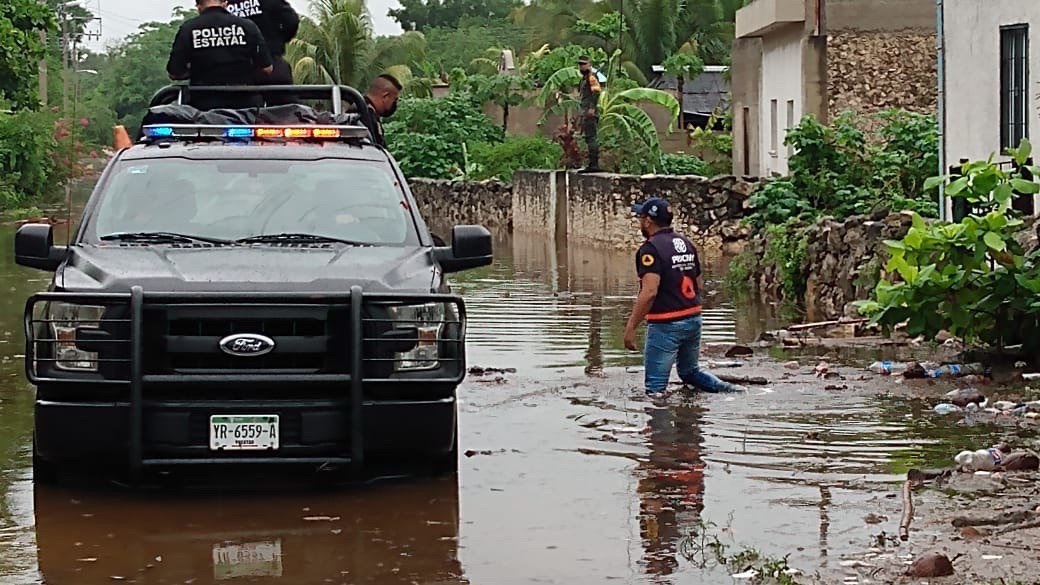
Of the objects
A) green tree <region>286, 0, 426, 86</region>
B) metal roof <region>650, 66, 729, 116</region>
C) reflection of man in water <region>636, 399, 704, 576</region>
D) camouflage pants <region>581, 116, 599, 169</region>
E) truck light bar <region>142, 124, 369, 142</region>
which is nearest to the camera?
reflection of man in water <region>636, 399, 704, 576</region>

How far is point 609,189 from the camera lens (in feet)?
109

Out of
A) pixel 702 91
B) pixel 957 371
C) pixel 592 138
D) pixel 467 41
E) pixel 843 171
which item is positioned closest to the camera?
pixel 957 371

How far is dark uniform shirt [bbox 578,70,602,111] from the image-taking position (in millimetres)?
34500

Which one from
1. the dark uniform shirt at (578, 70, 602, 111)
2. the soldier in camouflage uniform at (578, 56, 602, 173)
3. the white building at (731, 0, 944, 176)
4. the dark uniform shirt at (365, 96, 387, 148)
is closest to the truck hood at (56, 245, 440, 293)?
the dark uniform shirt at (365, 96, 387, 148)

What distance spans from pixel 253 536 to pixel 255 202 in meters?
2.15

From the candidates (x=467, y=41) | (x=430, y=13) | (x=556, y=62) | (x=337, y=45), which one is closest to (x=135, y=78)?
(x=430, y=13)

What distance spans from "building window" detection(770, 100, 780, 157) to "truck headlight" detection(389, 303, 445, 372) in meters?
26.0

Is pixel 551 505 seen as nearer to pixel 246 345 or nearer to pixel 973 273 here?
pixel 246 345

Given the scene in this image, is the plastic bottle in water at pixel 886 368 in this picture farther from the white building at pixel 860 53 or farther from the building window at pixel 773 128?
the building window at pixel 773 128

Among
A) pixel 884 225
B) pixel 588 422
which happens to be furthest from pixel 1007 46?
pixel 588 422

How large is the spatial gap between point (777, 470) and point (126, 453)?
11.0ft

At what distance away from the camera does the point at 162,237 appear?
8945 millimetres

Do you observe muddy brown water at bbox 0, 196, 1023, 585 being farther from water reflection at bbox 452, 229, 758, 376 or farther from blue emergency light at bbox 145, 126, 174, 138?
water reflection at bbox 452, 229, 758, 376

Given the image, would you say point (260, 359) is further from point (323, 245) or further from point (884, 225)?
point (884, 225)
